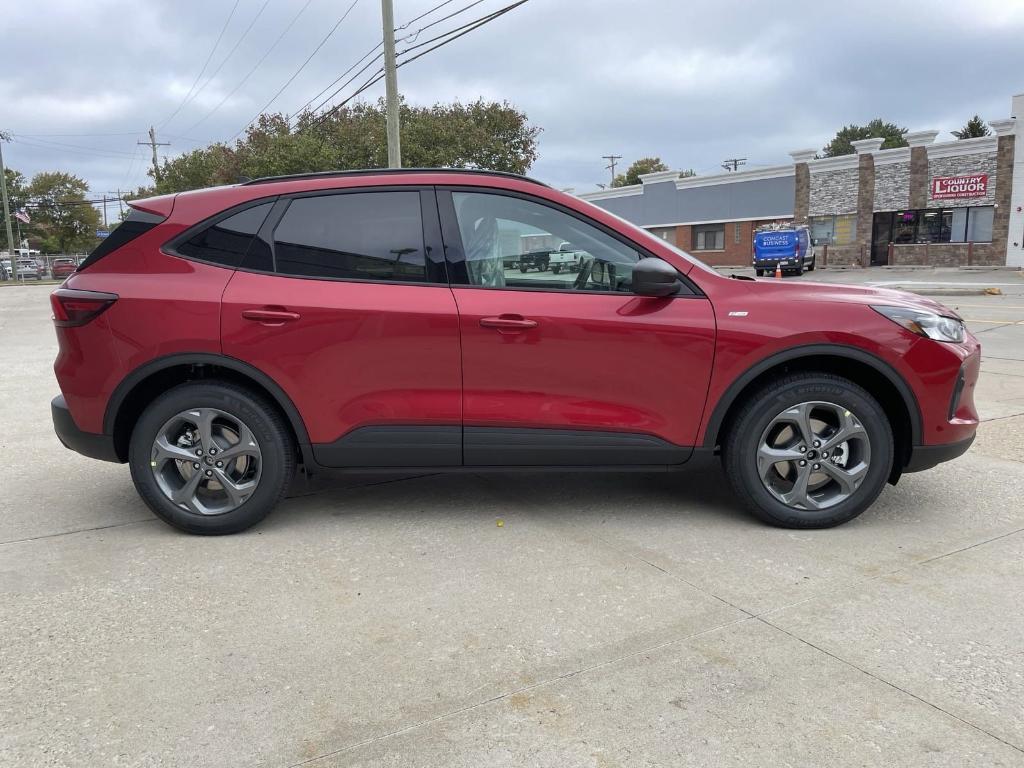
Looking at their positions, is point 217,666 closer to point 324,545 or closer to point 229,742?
point 229,742

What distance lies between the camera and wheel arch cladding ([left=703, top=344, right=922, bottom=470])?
149 inches

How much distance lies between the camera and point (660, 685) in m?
2.57

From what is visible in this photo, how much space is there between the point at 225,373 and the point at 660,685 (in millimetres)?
2537

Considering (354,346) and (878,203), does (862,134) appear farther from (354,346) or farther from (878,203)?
(354,346)

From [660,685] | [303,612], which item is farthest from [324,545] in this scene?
[660,685]

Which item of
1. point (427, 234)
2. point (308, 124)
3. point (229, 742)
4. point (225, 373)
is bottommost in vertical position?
point (229, 742)

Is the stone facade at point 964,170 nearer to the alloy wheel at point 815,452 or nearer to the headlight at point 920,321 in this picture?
the headlight at point 920,321

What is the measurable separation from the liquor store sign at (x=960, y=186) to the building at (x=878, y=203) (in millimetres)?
44

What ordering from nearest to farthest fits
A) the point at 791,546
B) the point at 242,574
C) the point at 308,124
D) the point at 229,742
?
the point at 229,742 < the point at 242,574 < the point at 791,546 < the point at 308,124

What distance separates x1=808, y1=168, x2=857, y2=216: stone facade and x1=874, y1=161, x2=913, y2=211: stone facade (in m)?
1.18

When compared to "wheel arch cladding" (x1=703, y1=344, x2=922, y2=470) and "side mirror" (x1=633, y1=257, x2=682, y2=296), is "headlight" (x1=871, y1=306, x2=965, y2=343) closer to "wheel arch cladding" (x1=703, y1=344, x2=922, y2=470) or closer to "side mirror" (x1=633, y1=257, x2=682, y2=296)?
"wheel arch cladding" (x1=703, y1=344, x2=922, y2=470)

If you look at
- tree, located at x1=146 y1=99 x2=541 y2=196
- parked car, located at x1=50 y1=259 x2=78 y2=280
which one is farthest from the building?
parked car, located at x1=50 y1=259 x2=78 y2=280

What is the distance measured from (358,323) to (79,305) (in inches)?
53.6

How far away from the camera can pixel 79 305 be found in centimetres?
381
